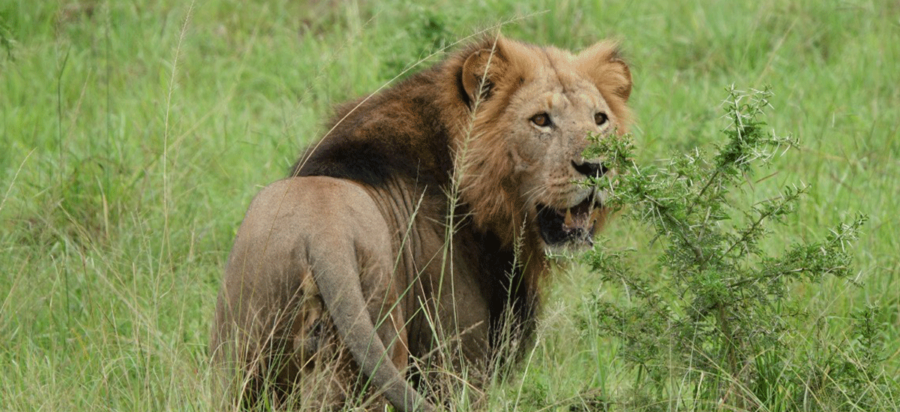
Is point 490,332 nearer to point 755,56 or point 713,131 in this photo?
point 713,131

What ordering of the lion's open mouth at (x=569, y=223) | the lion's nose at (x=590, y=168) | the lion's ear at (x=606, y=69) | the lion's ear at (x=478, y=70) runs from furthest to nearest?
the lion's ear at (x=606, y=69), the lion's ear at (x=478, y=70), the lion's open mouth at (x=569, y=223), the lion's nose at (x=590, y=168)

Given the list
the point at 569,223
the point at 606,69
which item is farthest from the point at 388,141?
the point at 606,69

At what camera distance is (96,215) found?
5.34 m

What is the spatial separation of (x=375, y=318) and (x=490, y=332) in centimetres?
67

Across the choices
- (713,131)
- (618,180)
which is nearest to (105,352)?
(618,180)

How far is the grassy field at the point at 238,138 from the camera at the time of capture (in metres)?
4.01

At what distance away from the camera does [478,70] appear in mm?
3967

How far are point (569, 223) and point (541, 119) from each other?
35 cm

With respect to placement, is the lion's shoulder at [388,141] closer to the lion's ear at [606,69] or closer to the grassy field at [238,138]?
the grassy field at [238,138]

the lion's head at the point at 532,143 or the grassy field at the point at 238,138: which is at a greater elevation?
the lion's head at the point at 532,143

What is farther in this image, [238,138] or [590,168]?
[238,138]

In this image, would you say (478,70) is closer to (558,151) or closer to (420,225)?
(558,151)

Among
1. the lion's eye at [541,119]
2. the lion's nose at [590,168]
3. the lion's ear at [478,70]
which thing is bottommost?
the lion's nose at [590,168]

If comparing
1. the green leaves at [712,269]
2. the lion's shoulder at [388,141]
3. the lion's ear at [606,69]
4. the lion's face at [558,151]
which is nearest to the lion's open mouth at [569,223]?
the lion's face at [558,151]
